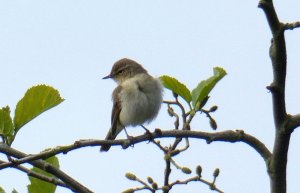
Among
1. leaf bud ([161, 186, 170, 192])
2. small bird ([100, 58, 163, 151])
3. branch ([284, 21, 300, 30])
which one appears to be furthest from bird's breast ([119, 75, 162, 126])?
branch ([284, 21, 300, 30])

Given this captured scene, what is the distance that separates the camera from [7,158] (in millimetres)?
2916

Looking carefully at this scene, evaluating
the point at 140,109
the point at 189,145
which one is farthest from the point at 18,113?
the point at 140,109

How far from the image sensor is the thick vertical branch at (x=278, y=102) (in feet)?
7.87

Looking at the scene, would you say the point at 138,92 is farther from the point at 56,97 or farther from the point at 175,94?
the point at 56,97

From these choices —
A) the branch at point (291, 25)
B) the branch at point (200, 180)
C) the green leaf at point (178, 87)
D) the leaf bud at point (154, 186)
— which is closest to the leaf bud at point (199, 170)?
the branch at point (200, 180)

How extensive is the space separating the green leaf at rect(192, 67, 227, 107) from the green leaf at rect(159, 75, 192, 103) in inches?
1.6

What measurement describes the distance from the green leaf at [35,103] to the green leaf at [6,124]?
1.9 inches

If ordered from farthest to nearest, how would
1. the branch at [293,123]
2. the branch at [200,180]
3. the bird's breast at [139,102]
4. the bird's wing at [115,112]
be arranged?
the bird's wing at [115,112] → the bird's breast at [139,102] → the branch at [200,180] → the branch at [293,123]

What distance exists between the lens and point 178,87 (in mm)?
4207

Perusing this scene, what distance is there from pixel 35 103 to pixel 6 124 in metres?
0.24

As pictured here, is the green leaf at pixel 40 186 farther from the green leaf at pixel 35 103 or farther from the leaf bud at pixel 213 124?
the leaf bud at pixel 213 124

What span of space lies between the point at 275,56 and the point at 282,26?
14 centimetres

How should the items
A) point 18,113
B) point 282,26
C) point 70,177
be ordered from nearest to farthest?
point 282,26
point 70,177
point 18,113

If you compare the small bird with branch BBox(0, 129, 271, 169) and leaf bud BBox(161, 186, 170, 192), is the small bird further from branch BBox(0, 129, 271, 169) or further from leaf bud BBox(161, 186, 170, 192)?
leaf bud BBox(161, 186, 170, 192)
